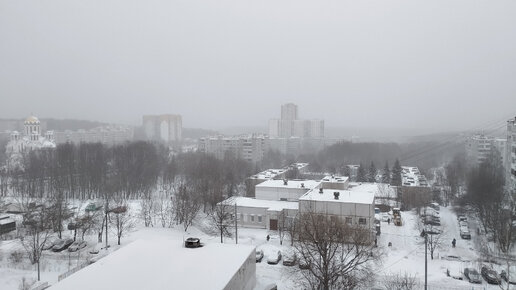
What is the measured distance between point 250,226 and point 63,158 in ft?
57.4

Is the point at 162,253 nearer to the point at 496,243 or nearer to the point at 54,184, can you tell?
the point at 496,243

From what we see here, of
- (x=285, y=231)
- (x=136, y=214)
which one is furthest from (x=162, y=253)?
(x=136, y=214)

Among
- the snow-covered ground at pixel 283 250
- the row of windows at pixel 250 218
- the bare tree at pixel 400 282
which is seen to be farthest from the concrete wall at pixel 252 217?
the bare tree at pixel 400 282

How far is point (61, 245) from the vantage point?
1299cm

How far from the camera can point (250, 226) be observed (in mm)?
16391

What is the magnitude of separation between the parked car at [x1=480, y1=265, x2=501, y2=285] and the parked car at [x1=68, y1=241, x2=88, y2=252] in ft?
39.6

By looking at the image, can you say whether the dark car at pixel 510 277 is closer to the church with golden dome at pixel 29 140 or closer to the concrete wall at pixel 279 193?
the concrete wall at pixel 279 193

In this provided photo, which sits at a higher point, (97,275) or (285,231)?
(97,275)

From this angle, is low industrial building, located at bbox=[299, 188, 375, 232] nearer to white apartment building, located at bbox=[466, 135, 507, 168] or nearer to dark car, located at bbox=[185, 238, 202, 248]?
dark car, located at bbox=[185, 238, 202, 248]

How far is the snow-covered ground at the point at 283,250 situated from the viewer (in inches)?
404

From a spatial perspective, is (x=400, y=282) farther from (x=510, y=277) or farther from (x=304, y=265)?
(x=510, y=277)

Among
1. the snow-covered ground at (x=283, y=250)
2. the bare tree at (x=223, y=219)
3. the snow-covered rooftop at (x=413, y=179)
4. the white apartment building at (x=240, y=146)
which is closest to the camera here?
the snow-covered ground at (x=283, y=250)

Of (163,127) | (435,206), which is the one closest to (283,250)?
(435,206)

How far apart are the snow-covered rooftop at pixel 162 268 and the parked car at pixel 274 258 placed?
1.91 metres
